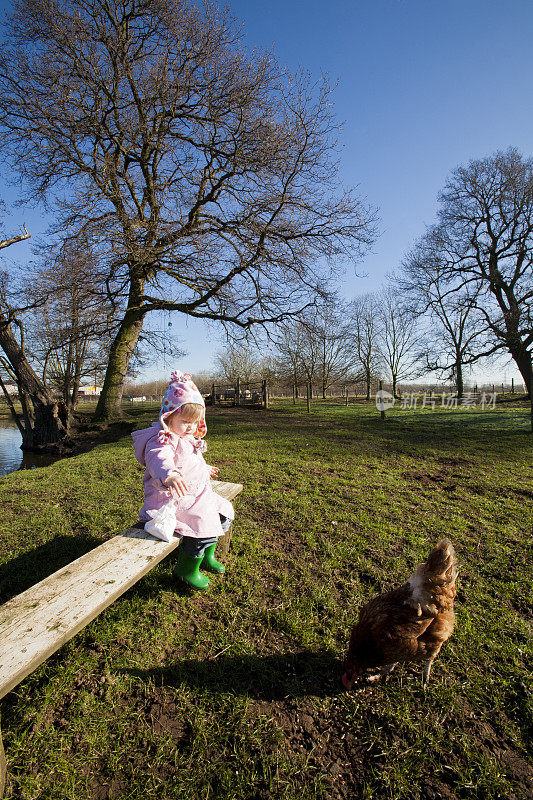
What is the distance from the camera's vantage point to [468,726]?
1.83m

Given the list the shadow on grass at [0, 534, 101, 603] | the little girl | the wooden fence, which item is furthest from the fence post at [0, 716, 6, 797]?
the wooden fence

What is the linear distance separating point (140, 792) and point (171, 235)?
11.0 metres

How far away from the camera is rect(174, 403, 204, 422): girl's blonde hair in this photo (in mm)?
2701

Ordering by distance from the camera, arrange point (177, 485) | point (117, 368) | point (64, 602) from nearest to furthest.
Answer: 1. point (64, 602)
2. point (177, 485)
3. point (117, 368)

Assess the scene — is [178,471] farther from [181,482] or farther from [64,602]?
[64,602]

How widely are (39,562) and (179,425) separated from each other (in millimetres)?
1930

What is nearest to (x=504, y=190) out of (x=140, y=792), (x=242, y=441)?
(x=242, y=441)

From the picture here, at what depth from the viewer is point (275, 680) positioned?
2.06 m

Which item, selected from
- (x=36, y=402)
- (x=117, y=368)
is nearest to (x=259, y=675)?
(x=36, y=402)

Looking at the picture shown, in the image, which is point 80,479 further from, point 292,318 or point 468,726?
point 292,318

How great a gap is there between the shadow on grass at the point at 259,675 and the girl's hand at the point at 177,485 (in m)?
1.04

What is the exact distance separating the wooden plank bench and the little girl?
0.18 m

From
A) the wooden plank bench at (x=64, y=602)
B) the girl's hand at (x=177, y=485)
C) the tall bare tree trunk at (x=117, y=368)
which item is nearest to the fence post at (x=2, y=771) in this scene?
the wooden plank bench at (x=64, y=602)

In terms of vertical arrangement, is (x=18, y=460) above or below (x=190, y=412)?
below
